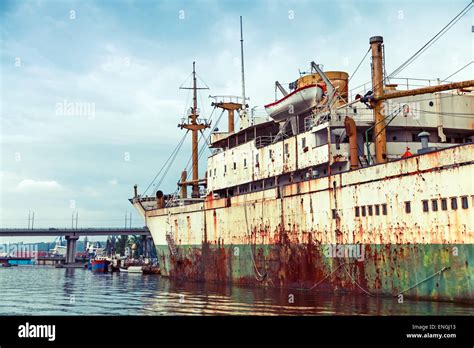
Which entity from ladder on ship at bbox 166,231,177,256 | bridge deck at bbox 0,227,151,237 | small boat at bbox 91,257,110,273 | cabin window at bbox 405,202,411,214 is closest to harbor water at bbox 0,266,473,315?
cabin window at bbox 405,202,411,214

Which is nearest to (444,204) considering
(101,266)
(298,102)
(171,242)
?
(298,102)

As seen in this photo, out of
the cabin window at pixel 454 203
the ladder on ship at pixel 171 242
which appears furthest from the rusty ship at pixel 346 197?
the ladder on ship at pixel 171 242

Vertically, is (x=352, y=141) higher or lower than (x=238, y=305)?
higher

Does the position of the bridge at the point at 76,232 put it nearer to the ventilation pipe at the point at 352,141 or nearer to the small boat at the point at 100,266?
the small boat at the point at 100,266

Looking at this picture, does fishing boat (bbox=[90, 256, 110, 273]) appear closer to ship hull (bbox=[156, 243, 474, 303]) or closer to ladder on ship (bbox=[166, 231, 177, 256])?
ladder on ship (bbox=[166, 231, 177, 256])

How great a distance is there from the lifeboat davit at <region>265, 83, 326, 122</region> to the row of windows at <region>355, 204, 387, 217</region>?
8072 mm

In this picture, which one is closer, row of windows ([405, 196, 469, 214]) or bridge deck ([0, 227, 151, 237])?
row of windows ([405, 196, 469, 214])

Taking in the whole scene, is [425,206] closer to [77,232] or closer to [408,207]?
[408,207]

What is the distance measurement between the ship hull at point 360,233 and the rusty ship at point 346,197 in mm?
54

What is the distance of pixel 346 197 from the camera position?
24312 millimetres

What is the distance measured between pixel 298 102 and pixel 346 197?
7643 millimetres

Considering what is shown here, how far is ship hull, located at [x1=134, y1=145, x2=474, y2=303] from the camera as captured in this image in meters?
18.8

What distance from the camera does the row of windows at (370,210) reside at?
873 inches
